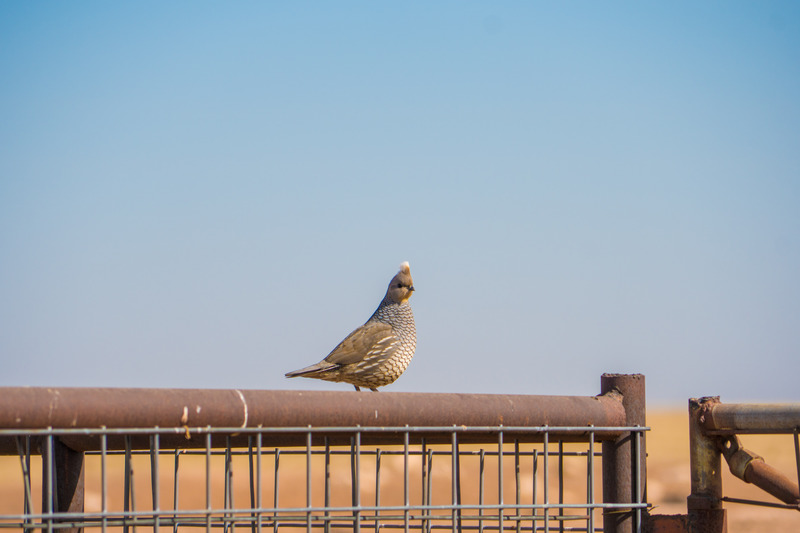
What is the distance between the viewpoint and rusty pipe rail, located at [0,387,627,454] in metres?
2.91

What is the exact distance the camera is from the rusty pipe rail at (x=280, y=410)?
291 centimetres

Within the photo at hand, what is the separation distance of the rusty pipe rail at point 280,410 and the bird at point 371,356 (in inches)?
131

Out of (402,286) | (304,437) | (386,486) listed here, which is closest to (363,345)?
(402,286)

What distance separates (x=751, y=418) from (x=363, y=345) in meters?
3.86

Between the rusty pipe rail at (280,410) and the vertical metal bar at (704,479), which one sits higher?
the rusty pipe rail at (280,410)

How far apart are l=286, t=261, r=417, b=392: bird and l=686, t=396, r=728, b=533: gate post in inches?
136

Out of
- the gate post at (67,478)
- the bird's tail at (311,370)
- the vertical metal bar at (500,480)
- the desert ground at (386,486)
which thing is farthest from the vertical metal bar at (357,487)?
the desert ground at (386,486)

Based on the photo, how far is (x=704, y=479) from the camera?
154 inches

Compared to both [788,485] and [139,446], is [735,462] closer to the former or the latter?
[788,485]

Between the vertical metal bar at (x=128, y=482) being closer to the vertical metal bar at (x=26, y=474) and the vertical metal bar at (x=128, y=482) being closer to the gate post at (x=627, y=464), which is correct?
the vertical metal bar at (x=26, y=474)

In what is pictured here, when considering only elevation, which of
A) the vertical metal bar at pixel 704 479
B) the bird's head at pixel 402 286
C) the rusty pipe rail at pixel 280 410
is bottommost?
the vertical metal bar at pixel 704 479

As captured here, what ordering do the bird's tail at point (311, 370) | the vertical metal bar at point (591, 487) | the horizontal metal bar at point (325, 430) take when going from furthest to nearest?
1. the bird's tail at point (311, 370)
2. the vertical metal bar at point (591, 487)
3. the horizontal metal bar at point (325, 430)

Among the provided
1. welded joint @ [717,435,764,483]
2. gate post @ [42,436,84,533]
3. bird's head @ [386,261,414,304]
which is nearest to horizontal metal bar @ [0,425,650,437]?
welded joint @ [717,435,764,483]

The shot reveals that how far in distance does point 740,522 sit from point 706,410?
654 inches
